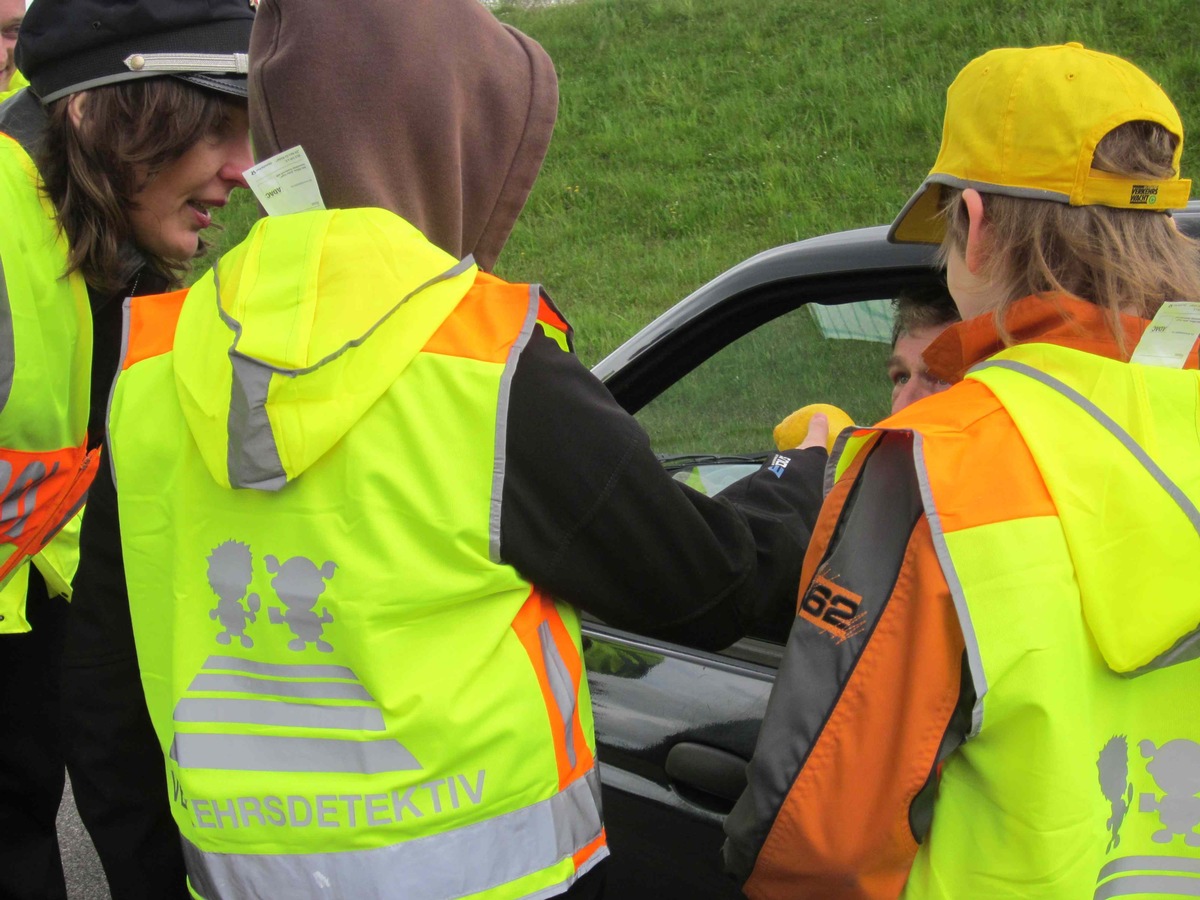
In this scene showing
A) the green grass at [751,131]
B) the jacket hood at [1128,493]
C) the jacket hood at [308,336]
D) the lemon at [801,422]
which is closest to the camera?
the jacket hood at [1128,493]

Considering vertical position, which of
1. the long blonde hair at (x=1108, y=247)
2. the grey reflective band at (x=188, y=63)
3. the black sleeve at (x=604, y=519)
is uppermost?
the long blonde hair at (x=1108, y=247)

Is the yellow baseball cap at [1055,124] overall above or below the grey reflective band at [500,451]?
above

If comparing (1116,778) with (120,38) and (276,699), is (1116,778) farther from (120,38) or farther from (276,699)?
(120,38)

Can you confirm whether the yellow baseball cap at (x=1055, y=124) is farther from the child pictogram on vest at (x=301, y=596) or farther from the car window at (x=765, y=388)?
the child pictogram on vest at (x=301, y=596)

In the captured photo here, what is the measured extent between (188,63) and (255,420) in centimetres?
96

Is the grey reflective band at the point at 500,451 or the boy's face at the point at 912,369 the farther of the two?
the boy's face at the point at 912,369

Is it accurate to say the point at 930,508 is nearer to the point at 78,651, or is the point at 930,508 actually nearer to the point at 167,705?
the point at 167,705

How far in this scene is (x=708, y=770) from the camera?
5.66 feet

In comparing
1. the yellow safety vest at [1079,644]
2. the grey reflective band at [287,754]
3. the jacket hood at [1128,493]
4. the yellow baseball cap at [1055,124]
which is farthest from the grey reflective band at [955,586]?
the grey reflective band at [287,754]

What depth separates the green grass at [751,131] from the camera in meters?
7.91

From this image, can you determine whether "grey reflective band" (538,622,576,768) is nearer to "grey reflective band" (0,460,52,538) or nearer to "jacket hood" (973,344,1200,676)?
"jacket hood" (973,344,1200,676)

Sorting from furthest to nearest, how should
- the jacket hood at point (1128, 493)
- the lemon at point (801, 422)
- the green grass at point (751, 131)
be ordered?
the green grass at point (751, 131) < the lemon at point (801, 422) < the jacket hood at point (1128, 493)

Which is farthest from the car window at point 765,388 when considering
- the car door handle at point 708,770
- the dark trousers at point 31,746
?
the dark trousers at point 31,746

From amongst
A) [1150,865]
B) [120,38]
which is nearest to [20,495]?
[120,38]
